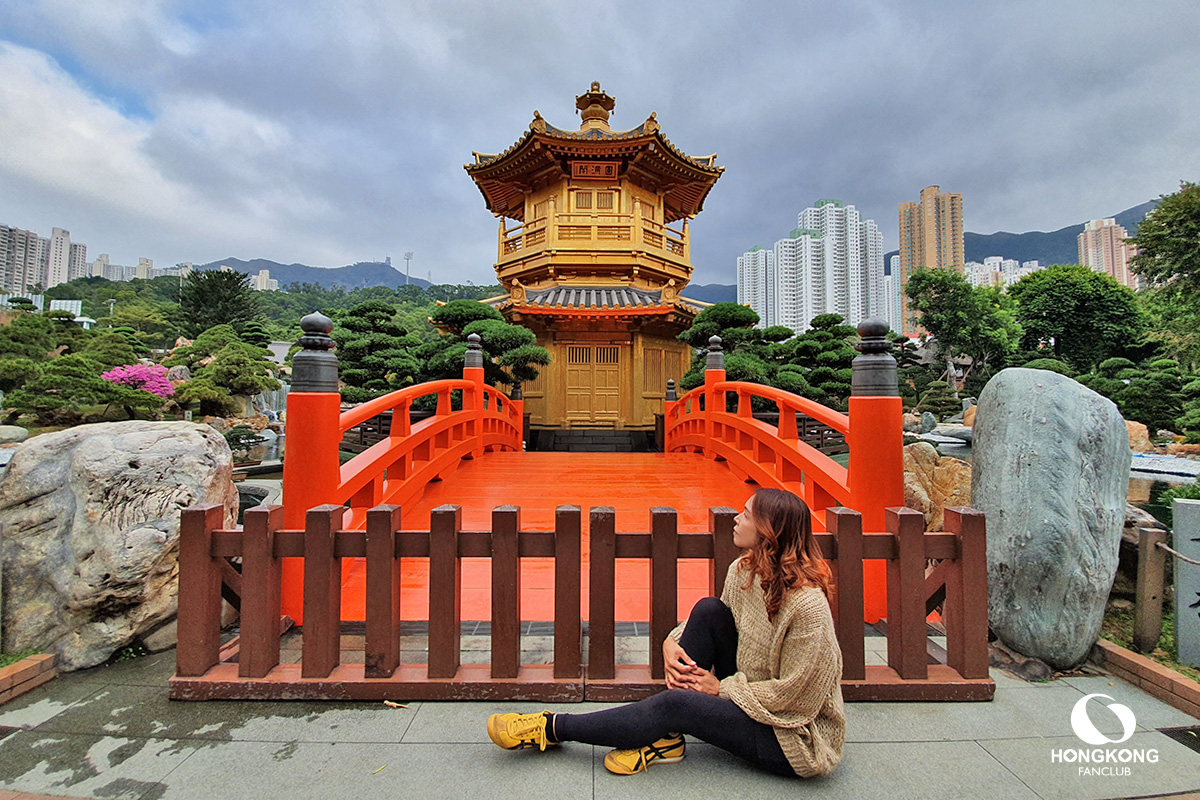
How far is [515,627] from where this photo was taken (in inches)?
85.1

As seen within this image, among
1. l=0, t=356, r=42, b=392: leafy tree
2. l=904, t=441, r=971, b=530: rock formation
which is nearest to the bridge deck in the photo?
l=904, t=441, r=971, b=530: rock formation

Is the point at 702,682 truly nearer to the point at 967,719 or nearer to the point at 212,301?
the point at 967,719

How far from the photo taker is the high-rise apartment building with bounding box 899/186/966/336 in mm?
61438

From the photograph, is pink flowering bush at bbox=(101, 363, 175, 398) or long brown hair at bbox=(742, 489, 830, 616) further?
pink flowering bush at bbox=(101, 363, 175, 398)

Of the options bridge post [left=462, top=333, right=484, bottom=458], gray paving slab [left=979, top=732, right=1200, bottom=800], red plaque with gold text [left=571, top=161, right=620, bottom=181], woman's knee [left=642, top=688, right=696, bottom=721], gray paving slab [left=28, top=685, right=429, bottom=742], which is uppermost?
red plaque with gold text [left=571, top=161, right=620, bottom=181]

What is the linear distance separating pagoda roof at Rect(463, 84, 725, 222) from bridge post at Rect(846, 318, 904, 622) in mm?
12425

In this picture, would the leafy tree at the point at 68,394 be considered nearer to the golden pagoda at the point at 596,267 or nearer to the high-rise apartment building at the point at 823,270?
the golden pagoda at the point at 596,267

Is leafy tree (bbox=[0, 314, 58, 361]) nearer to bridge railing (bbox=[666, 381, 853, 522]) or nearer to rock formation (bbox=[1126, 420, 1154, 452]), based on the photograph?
bridge railing (bbox=[666, 381, 853, 522])

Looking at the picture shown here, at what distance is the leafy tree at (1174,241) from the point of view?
33.0ft

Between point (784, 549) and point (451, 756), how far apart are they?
136 cm

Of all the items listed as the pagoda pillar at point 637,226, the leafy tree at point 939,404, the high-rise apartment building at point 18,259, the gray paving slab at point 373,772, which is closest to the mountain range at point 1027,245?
the leafy tree at point 939,404

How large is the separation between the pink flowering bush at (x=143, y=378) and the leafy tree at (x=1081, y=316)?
39977 millimetres

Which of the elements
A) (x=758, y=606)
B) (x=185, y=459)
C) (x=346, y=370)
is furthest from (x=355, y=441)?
(x=758, y=606)

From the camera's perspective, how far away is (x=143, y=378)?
52.3ft
